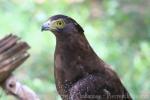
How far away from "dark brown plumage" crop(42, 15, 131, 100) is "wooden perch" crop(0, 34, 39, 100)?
0.74 metres

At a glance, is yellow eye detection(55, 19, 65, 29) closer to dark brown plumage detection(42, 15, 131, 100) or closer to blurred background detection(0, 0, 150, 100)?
dark brown plumage detection(42, 15, 131, 100)

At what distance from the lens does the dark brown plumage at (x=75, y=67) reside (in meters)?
4.68

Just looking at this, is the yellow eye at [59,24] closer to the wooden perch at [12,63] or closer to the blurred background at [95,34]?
the wooden perch at [12,63]

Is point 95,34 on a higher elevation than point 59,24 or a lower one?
higher

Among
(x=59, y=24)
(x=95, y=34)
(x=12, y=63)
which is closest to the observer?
(x=59, y=24)

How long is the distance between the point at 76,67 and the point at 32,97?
0.86m

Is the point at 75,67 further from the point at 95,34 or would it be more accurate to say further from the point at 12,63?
the point at 95,34

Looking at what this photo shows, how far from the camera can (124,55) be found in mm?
8531

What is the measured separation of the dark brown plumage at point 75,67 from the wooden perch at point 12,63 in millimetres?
742

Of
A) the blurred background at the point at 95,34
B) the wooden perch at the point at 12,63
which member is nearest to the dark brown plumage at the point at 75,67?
the wooden perch at the point at 12,63

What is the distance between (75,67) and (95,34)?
165 inches

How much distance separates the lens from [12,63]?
5469mm

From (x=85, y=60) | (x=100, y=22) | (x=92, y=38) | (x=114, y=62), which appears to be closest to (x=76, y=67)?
(x=85, y=60)

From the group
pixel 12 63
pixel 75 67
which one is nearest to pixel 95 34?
pixel 12 63
